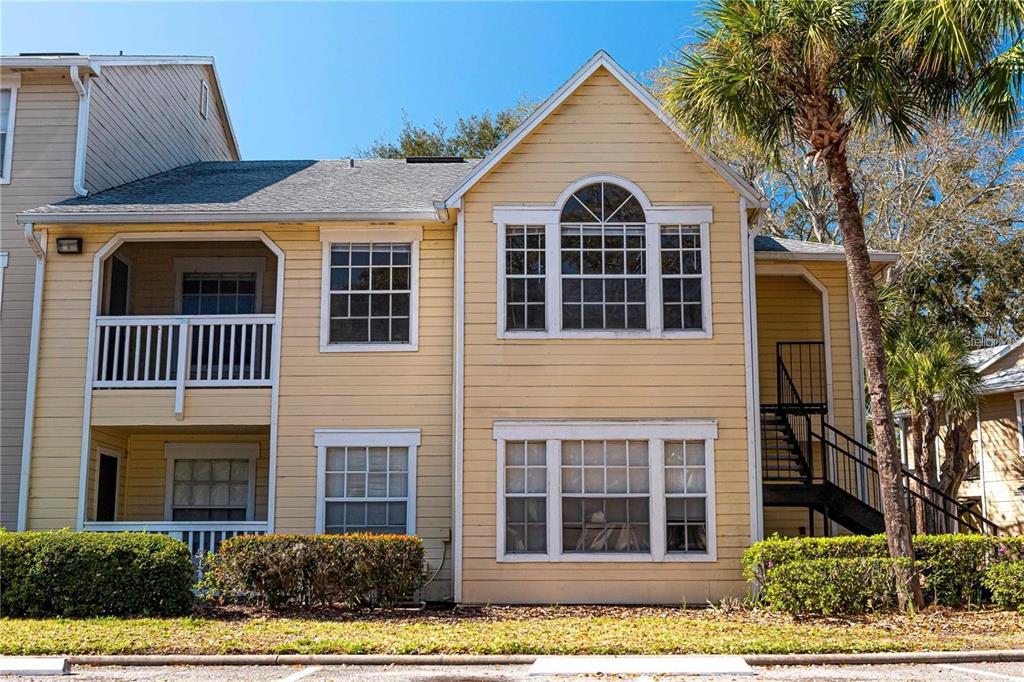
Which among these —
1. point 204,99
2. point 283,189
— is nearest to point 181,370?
point 283,189

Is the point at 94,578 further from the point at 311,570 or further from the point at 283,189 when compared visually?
the point at 283,189

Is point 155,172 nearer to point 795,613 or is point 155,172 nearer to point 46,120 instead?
point 46,120

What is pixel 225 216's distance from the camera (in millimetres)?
15398

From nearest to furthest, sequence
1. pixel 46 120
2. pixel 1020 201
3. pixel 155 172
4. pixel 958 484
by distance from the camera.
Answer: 1. pixel 46 120
2. pixel 155 172
3. pixel 958 484
4. pixel 1020 201

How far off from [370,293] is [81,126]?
20.0ft

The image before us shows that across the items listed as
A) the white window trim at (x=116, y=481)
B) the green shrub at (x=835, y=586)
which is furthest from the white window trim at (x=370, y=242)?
the green shrub at (x=835, y=586)

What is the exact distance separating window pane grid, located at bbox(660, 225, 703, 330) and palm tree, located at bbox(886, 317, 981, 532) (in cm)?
842

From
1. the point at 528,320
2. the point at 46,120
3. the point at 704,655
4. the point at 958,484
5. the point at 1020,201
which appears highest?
the point at 1020,201

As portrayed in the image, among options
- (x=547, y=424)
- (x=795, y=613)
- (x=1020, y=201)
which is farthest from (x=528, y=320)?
(x=1020, y=201)

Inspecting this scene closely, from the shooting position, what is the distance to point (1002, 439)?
2212cm

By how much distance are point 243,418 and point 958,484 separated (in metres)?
15.2

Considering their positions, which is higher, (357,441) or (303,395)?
(303,395)

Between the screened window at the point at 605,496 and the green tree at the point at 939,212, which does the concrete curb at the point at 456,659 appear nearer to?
the screened window at the point at 605,496

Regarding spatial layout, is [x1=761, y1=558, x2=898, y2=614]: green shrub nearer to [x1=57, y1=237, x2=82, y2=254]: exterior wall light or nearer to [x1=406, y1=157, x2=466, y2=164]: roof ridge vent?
[x1=406, y1=157, x2=466, y2=164]: roof ridge vent
